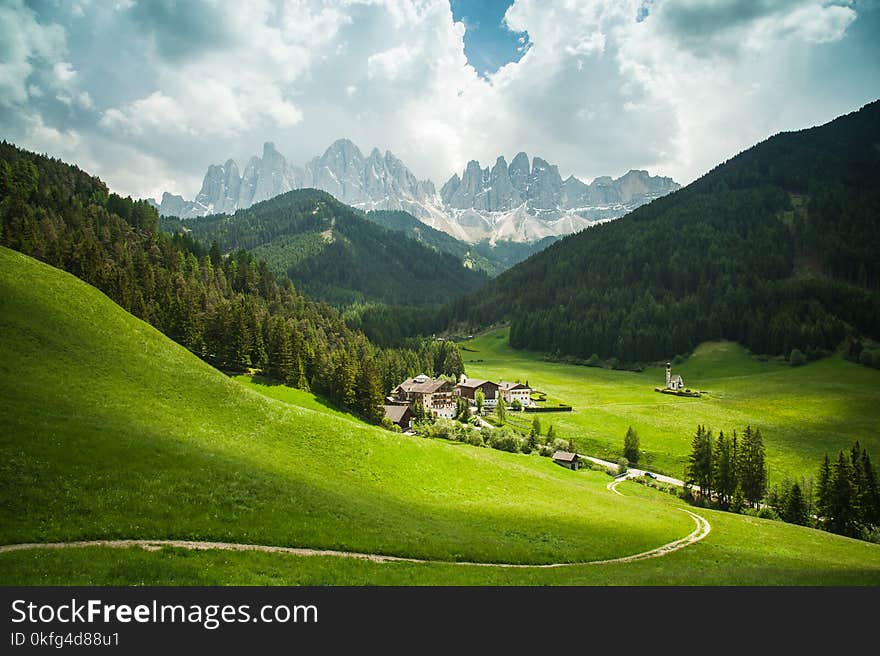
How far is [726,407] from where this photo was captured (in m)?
117

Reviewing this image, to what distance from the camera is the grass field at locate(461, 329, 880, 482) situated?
284 ft

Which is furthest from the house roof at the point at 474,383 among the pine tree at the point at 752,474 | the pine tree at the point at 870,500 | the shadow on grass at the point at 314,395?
the pine tree at the point at 870,500

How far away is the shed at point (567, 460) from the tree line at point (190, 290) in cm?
A: 3458

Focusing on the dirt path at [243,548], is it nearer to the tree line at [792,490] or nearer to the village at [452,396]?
the tree line at [792,490]

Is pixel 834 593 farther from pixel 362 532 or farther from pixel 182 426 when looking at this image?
pixel 182 426

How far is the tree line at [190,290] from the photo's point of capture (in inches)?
3418

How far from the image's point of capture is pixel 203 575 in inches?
635

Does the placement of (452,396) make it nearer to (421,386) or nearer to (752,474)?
(421,386)

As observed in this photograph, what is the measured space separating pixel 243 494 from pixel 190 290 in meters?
95.1

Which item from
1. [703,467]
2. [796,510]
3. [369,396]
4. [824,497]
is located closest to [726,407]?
[703,467]

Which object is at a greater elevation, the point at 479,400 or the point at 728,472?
the point at 728,472

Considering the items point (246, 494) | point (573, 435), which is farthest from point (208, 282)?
point (246, 494)

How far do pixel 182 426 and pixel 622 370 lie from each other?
179 meters

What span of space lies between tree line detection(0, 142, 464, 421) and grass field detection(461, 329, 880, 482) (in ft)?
152
